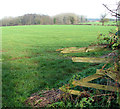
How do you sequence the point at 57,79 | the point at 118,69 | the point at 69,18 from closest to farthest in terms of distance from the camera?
the point at 118,69 < the point at 57,79 < the point at 69,18

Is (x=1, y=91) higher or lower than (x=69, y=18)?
lower

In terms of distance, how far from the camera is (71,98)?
15.4ft

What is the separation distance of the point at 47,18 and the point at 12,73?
4370 inches

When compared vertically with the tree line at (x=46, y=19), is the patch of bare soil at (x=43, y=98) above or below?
below

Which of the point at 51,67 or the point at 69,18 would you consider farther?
the point at 69,18

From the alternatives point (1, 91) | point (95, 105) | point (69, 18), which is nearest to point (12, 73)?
point (1, 91)

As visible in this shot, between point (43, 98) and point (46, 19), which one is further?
point (46, 19)

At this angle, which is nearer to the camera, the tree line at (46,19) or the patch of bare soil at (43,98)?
the patch of bare soil at (43,98)

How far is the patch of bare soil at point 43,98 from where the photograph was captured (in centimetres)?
498

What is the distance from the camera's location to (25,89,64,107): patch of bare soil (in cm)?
498

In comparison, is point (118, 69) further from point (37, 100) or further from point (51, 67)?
point (51, 67)

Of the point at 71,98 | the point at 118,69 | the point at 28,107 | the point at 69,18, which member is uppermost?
the point at 69,18

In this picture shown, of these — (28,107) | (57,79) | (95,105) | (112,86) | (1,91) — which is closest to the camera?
(112,86)

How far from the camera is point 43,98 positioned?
522 cm
